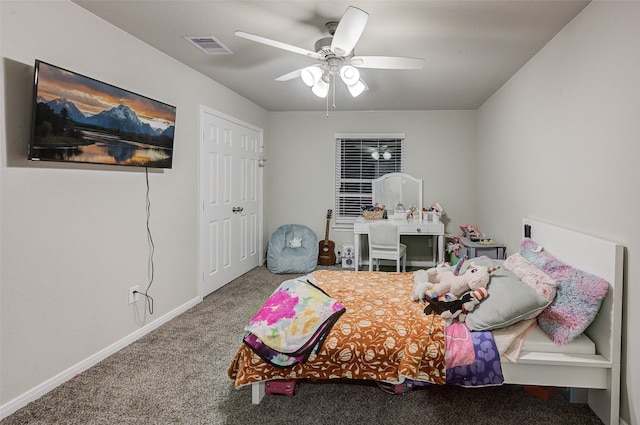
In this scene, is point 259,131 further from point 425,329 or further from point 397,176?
point 425,329

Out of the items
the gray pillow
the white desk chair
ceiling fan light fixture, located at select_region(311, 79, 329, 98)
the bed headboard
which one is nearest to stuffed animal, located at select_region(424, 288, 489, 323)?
the gray pillow

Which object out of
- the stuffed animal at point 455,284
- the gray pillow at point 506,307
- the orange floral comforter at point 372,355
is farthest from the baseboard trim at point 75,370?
the gray pillow at point 506,307

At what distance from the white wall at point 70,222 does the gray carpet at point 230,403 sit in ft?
0.86

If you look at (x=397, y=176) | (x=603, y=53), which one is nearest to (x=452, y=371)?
(x=603, y=53)

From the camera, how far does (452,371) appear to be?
190 cm

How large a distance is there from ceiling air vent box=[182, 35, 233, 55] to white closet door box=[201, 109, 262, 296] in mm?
892

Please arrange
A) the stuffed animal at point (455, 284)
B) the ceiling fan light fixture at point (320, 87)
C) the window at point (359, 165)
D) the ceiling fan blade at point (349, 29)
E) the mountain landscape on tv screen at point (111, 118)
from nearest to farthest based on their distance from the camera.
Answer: the ceiling fan blade at point (349, 29)
the mountain landscape on tv screen at point (111, 118)
the stuffed animal at point (455, 284)
the ceiling fan light fixture at point (320, 87)
the window at point (359, 165)

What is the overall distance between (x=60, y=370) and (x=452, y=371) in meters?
2.44

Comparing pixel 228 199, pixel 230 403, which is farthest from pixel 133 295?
pixel 228 199

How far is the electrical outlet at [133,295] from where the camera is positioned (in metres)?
2.88

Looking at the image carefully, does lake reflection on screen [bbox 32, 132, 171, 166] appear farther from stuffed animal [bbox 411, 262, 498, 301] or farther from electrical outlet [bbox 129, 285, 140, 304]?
stuffed animal [bbox 411, 262, 498, 301]

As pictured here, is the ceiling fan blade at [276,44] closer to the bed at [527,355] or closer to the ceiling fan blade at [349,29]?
the ceiling fan blade at [349,29]

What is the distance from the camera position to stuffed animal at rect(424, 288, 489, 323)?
84.0 inches

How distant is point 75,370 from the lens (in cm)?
237
